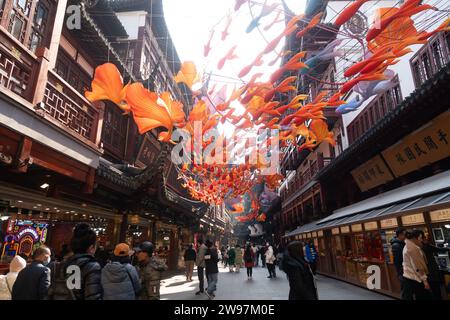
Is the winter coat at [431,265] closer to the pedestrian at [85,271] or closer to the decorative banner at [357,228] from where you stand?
the decorative banner at [357,228]

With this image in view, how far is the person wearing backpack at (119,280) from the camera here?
2.91 meters

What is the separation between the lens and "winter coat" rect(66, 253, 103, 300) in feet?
8.99

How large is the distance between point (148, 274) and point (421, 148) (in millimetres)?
7652

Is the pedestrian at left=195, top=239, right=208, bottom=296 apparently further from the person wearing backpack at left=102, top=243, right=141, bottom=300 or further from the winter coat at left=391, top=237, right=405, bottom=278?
the person wearing backpack at left=102, top=243, right=141, bottom=300

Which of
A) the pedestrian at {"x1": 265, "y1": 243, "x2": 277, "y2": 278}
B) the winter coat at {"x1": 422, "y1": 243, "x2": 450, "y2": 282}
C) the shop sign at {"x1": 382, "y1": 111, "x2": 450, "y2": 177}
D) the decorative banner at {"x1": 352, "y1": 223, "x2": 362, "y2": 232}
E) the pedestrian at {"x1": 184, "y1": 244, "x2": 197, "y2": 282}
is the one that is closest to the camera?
the winter coat at {"x1": 422, "y1": 243, "x2": 450, "y2": 282}

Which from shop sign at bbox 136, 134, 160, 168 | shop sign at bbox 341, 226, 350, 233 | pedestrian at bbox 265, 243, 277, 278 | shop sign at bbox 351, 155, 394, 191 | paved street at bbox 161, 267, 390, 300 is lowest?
paved street at bbox 161, 267, 390, 300

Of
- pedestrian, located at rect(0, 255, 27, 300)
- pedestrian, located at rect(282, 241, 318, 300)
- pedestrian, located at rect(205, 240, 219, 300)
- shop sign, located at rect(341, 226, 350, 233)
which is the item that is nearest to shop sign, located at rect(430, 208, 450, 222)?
pedestrian, located at rect(282, 241, 318, 300)

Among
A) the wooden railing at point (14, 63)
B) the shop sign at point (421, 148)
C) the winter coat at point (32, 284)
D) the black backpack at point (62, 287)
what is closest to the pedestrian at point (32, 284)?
the winter coat at point (32, 284)

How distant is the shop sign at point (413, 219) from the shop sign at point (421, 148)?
59.2 inches

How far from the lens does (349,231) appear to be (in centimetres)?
1101

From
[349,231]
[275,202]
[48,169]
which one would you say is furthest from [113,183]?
[275,202]

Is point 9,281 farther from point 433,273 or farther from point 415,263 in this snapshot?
point 433,273

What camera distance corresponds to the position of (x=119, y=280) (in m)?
2.98

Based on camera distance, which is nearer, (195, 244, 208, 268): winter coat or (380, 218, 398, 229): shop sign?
(380, 218, 398, 229): shop sign
